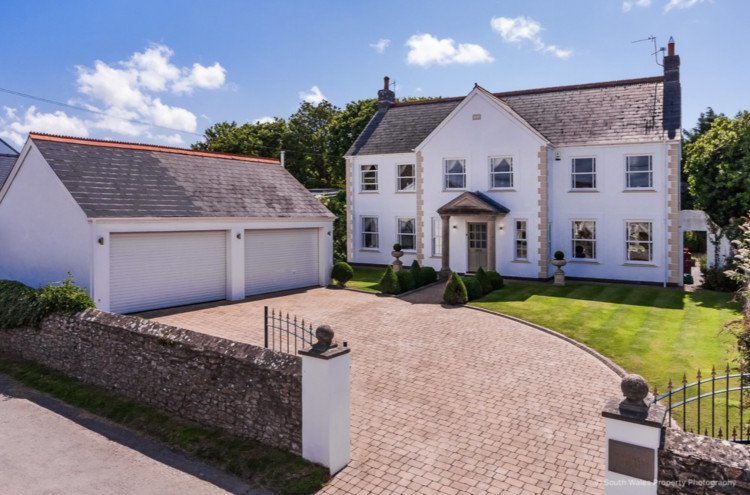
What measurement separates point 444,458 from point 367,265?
2418 cm

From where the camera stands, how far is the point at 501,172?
26688mm

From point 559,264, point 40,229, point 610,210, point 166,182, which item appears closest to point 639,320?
point 559,264

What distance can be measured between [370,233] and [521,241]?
10020mm

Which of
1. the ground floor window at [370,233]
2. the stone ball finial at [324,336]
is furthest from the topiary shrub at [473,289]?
the stone ball finial at [324,336]

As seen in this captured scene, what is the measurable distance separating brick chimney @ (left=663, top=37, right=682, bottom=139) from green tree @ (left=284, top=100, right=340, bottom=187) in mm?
40393

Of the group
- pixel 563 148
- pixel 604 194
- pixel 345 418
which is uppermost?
pixel 563 148

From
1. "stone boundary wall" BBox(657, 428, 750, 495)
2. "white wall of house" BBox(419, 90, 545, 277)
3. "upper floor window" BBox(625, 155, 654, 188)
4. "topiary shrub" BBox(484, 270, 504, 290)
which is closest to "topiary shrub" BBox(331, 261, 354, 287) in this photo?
"white wall of house" BBox(419, 90, 545, 277)

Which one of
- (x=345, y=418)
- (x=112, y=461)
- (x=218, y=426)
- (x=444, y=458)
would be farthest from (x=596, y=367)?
(x=112, y=461)

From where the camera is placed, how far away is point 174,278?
64.3ft

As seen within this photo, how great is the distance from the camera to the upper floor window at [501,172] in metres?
26.5

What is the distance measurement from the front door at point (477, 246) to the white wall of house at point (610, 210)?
3385 mm

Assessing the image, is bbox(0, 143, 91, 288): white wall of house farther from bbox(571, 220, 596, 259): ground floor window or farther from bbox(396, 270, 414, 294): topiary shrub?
bbox(571, 220, 596, 259): ground floor window

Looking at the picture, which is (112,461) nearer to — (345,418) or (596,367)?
(345,418)

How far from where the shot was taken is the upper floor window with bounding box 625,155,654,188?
79.3 feet
